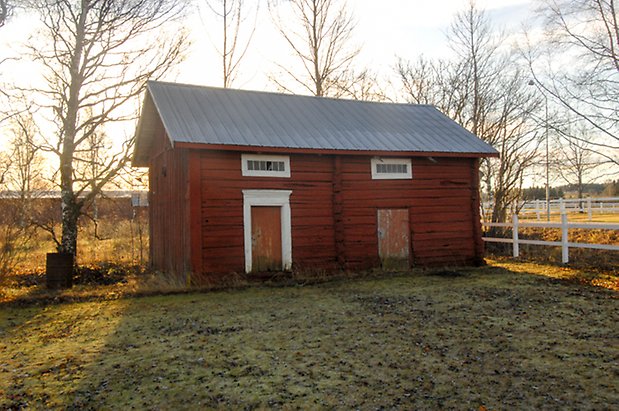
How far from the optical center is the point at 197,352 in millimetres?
6535

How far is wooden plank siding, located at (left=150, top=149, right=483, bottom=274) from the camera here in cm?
1211

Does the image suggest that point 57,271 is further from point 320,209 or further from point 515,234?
point 515,234

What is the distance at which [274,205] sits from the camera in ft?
42.5

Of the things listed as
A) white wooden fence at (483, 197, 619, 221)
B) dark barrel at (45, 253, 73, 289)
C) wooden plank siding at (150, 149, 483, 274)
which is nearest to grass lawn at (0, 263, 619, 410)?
wooden plank siding at (150, 149, 483, 274)

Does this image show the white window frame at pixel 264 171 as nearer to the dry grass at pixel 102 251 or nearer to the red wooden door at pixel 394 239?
the red wooden door at pixel 394 239

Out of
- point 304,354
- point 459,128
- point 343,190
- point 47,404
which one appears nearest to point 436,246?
point 343,190

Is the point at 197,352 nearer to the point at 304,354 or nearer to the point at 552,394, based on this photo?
the point at 304,354

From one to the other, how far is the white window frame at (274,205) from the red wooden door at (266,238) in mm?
111

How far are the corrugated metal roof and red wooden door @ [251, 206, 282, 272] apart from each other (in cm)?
176

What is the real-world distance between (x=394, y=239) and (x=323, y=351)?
8.25 meters

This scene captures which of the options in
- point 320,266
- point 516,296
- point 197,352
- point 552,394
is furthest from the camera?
point 320,266

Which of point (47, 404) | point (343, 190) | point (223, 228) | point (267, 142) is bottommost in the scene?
point (47, 404)

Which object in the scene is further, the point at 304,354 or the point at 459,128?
the point at 459,128

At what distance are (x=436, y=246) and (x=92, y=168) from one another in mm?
14397
